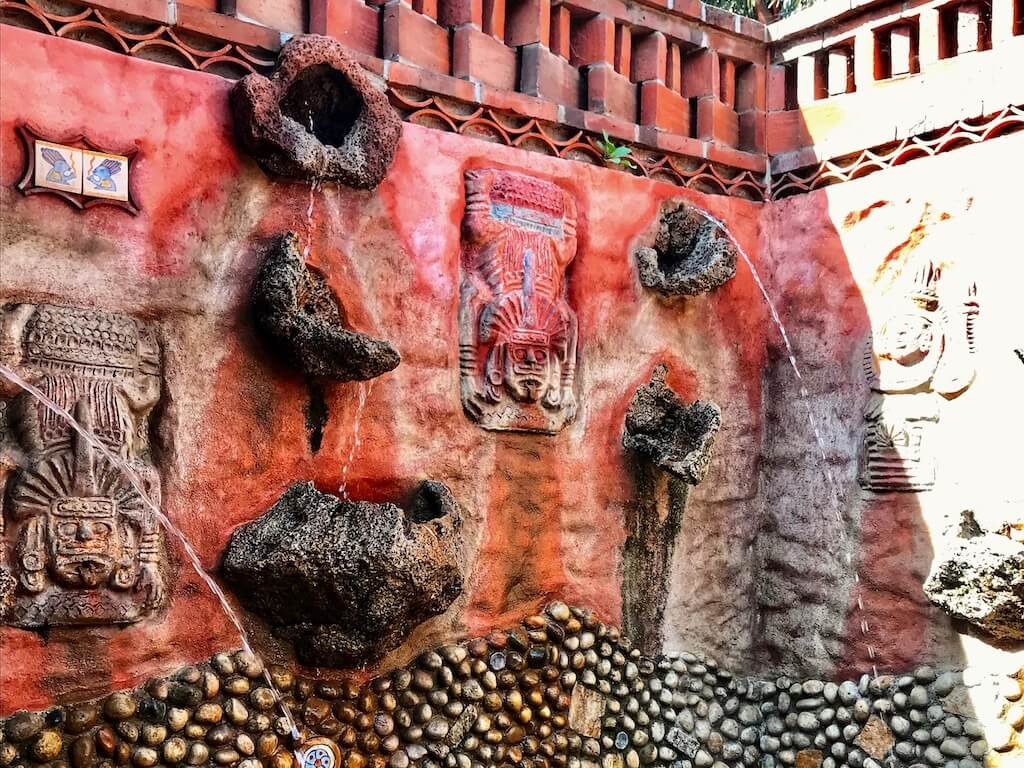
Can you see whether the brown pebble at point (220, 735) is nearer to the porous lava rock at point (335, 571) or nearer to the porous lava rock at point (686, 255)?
the porous lava rock at point (335, 571)

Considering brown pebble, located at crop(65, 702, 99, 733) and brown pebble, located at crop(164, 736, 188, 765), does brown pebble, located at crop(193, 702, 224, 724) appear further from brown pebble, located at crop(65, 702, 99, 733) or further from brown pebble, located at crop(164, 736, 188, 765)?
brown pebble, located at crop(65, 702, 99, 733)

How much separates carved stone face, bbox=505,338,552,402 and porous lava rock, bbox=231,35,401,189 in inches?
36.4

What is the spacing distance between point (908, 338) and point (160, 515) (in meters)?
3.21

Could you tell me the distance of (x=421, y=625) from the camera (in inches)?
201

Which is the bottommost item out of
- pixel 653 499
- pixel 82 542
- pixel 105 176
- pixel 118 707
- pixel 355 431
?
pixel 118 707

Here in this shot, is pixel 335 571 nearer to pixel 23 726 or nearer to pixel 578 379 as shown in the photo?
pixel 23 726

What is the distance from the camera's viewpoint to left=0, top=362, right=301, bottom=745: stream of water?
4.24 meters

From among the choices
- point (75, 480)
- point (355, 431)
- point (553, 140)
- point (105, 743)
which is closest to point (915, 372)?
point (553, 140)

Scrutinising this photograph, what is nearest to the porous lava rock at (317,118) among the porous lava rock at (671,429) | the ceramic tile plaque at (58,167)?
the ceramic tile plaque at (58,167)

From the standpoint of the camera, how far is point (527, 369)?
214 inches

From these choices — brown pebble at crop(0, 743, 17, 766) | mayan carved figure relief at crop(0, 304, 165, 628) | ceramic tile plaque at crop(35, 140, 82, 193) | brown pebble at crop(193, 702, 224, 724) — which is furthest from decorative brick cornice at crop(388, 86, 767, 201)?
brown pebble at crop(0, 743, 17, 766)

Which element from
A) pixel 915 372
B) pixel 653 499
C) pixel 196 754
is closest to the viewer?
pixel 196 754

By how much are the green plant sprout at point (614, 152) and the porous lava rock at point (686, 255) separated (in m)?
0.30

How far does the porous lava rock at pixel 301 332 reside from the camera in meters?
4.63
